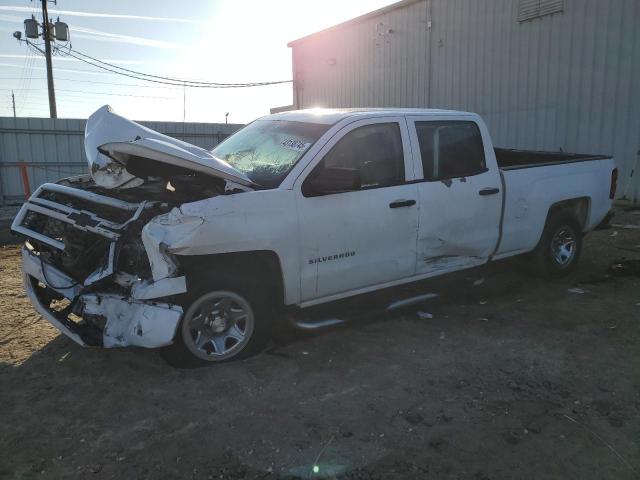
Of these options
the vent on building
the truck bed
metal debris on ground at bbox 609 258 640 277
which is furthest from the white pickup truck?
the vent on building

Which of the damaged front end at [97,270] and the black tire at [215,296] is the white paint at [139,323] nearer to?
the damaged front end at [97,270]

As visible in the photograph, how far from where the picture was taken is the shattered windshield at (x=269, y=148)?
410 cm

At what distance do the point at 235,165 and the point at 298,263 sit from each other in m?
1.14

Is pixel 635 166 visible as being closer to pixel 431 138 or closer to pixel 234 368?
pixel 431 138

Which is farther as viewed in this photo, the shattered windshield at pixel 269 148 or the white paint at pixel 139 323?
the shattered windshield at pixel 269 148

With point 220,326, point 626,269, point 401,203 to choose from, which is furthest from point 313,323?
point 626,269

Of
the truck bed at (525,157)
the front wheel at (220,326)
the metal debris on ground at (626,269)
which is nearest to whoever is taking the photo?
the front wheel at (220,326)

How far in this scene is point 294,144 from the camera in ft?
14.0

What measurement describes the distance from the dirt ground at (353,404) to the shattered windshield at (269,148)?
1425 mm

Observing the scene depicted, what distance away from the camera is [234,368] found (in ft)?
12.5

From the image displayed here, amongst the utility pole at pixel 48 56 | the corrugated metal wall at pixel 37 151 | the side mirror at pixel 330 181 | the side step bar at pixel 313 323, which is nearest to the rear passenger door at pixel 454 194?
the side mirror at pixel 330 181

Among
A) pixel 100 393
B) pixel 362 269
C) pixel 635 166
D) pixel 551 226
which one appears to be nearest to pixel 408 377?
pixel 362 269

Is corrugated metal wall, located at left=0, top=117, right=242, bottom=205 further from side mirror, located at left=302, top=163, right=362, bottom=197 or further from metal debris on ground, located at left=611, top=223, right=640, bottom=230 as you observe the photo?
metal debris on ground, located at left=611, top=223, right=640, bottom=230

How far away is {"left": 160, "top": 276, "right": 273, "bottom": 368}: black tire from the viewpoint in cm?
356
